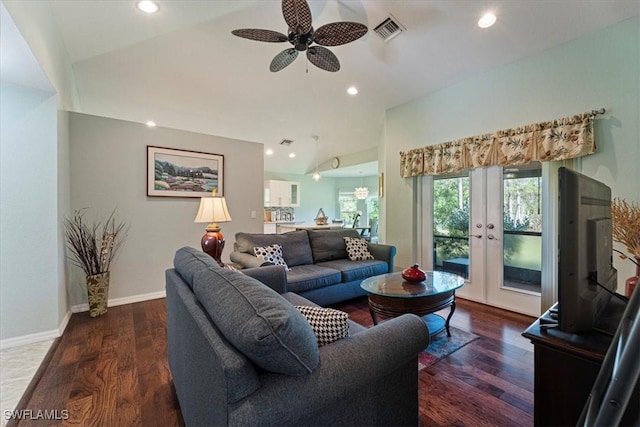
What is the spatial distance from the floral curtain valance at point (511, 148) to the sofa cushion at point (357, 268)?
1.56 meters

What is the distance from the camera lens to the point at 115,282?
12.0 ft

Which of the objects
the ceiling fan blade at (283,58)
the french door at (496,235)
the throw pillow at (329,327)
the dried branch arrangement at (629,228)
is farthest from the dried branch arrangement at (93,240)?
the dried branch arrangement at (629,228)

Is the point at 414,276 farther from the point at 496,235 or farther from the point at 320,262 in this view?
the point at 496,235

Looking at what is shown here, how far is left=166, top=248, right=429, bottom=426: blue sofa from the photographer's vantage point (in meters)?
0.87

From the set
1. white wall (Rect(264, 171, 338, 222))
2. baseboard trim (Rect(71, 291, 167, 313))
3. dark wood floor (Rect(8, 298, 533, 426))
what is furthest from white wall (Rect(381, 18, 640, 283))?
white wall (Rect(264, 171, 338, 222))

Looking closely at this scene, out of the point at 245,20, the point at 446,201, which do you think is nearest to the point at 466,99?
the point at 446,201

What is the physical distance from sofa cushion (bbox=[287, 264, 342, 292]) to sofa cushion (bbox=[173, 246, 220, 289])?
132 centimetres

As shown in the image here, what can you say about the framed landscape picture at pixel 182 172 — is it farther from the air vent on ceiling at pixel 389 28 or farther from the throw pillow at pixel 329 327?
the throw pillow at pixel 329 327

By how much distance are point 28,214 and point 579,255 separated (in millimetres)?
3950

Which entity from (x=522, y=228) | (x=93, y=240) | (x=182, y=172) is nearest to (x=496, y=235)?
(x=522, y=228)

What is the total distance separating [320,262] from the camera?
3902 mm

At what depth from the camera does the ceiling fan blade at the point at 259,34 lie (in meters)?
2.45

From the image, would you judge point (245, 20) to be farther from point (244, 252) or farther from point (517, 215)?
point (517, 215)

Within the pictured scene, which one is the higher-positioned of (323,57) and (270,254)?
(323,57)
